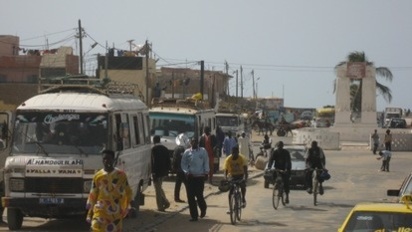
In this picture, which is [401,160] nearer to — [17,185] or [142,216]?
[142,216]

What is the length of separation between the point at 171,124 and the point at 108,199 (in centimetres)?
1998

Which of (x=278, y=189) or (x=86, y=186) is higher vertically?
(x=86, y=186)

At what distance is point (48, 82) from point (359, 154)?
4169 cm

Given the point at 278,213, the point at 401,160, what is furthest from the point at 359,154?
the point at 278,213

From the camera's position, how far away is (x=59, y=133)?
17172 millimetres

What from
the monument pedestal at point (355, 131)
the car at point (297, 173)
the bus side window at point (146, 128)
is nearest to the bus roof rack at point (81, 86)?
the bus side window at point (146, 128)

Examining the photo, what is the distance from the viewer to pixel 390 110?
379 feet

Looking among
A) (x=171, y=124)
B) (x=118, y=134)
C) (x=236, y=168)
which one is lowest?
(x=236, y=168)

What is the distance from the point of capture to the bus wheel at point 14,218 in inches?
679

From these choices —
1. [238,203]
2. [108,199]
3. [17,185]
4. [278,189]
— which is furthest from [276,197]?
[108,199]

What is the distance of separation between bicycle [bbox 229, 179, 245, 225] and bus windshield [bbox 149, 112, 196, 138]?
12.3 meters

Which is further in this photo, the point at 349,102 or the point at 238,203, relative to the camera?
the point at 349,102

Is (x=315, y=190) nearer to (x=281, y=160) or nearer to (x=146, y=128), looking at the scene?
(x=281, y=160)

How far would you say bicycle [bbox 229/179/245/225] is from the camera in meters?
19.5
